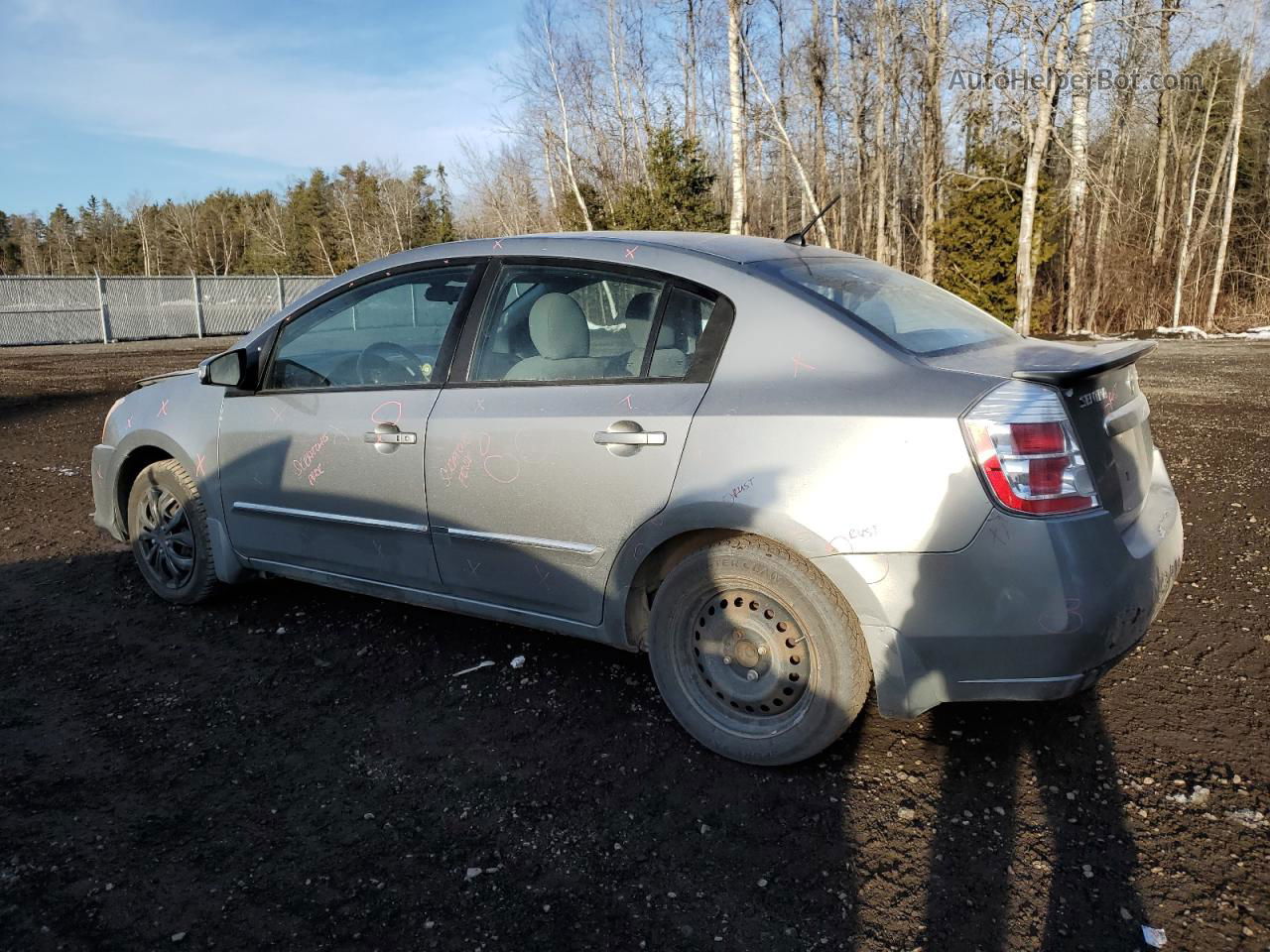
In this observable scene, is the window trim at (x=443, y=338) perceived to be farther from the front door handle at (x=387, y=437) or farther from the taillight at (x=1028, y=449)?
the taillight at (x=1028, y=449)

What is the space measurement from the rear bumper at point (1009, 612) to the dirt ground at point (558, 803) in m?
0.41

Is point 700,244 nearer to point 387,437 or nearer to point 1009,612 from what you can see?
point 387,437

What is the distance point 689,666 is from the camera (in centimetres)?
303

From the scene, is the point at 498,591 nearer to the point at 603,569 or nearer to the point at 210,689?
the point at 603,569

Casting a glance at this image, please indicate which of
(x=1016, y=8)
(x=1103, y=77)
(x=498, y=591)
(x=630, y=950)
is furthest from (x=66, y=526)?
(x=1103, y=77)

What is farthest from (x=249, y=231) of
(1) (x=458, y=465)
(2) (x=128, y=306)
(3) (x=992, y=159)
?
(1) (x=458, y=465)

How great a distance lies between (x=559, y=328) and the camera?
10.9 feet

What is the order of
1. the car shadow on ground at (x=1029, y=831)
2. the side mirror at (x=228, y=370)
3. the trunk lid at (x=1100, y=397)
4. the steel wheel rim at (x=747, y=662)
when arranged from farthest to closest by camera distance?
the side mirror at (x=228, y=370), the steel wheel rim at (x=747, y=662), the trunk lid at (x=1100, y=397), the car shadow on ground at (x=1029, y=831)

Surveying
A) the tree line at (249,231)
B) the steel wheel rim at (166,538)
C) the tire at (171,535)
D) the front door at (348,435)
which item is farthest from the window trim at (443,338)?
the tree line at (249,231)

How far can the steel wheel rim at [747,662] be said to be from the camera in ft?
9.29

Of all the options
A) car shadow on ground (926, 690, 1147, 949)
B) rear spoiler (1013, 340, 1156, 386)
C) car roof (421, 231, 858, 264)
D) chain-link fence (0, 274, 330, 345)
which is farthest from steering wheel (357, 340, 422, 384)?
chain-link fence (0, 274, 330, 345)

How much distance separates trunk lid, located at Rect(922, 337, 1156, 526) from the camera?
99.9 inches

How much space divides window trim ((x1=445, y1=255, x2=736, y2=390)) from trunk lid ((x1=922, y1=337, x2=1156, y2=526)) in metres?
0.67

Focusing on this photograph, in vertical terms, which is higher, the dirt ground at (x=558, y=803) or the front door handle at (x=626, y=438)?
the front door handle at (x=626, y=438)
